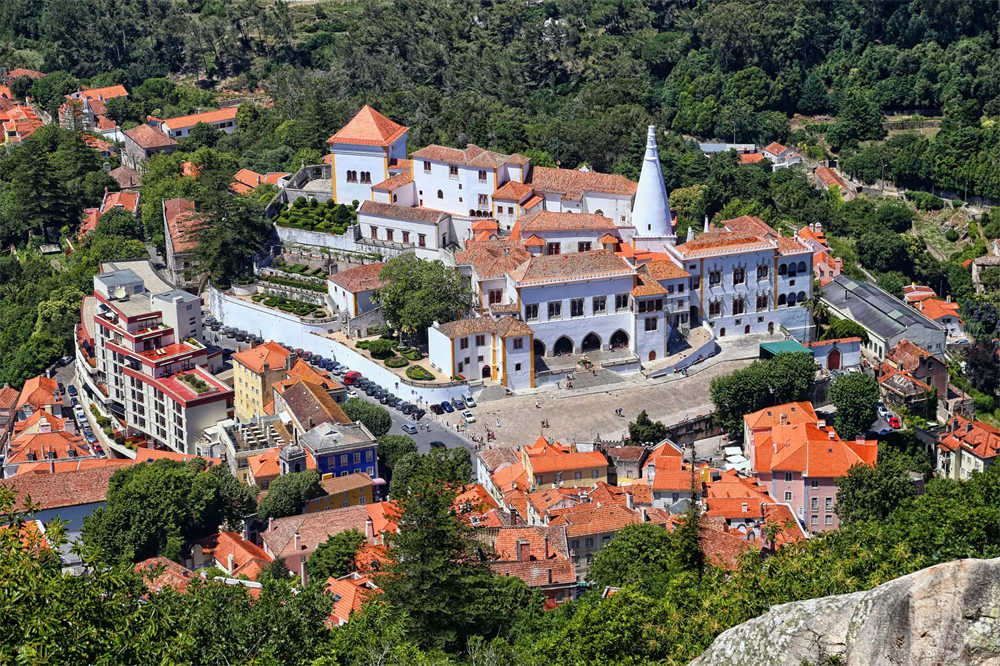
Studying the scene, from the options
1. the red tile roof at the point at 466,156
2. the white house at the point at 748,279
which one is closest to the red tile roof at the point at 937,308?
the white house at the point at 748,279

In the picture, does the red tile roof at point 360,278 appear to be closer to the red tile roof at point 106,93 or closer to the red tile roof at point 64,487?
the red tile roof at point 64,487

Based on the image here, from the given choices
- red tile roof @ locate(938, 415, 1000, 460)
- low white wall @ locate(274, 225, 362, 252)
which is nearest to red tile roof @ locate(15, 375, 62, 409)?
low white wall @ locate(274, 225, 362, 252)

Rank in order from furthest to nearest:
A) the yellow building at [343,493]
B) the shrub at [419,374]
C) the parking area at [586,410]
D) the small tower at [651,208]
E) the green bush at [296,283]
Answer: the green bush at [296,283]
the small tower at [651,208]
the shrub at [419,374]
the parking area at [586,410]
the yellow building at [343,493]

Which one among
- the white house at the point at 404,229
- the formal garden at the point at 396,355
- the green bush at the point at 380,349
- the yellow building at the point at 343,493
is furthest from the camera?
the white house at the point at 404,229

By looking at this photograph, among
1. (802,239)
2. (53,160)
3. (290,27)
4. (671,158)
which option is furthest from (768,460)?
(290,27)

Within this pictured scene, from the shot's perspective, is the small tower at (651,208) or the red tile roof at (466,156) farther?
the red tile roof at (466,156)

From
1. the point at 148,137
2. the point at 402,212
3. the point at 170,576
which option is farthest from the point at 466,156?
the point at 170,576

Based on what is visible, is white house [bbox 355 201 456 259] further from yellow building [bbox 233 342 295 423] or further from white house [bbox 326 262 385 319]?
yellow building [bbox 233 342 295 423]

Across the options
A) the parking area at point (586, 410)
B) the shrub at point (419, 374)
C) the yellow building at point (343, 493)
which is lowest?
the yellow building at point (343, 493)
